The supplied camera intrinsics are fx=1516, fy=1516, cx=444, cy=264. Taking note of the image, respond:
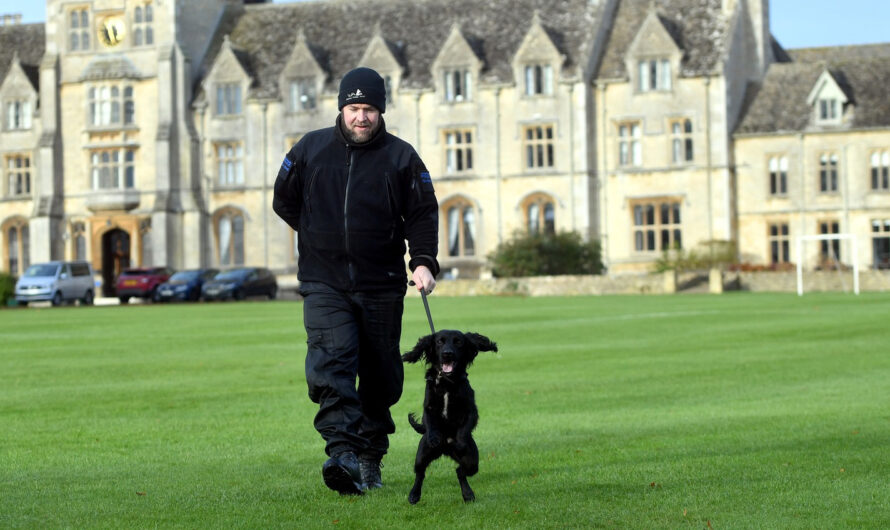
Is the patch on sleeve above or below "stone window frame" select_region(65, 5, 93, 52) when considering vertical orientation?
below

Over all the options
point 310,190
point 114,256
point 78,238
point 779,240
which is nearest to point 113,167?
point 78,238

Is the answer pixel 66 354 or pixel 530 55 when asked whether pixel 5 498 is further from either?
pixel 530 55

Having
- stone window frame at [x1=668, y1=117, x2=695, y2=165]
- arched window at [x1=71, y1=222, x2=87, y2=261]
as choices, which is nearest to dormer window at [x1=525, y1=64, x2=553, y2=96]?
stone window frame at [x1=668, y1=117, x2=695, y2=165]

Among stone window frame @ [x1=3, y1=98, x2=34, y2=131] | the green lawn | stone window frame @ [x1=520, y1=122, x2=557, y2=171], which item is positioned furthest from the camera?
stone window frame @ [x1=3, y1=98, x2=34, y2=131]

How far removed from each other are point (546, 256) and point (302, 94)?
1680 cm

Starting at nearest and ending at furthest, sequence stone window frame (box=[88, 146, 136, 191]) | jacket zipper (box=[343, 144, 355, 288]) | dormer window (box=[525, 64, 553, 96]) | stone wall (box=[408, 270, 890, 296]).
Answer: jacket zipper (box=[343, 144, 355, 288]) < stone wall (box=[408, 270, 890, 296]) < dormer window (box=[525, 64, 553, 96]) < stone window frame (box=[88, 146, 136, 191])

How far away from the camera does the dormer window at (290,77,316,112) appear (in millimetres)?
68375

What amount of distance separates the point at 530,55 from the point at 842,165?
13.9 meters

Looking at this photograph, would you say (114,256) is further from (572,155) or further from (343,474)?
(343,474)

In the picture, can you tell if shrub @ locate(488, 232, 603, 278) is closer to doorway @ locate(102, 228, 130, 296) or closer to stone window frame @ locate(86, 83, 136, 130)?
stone window frame @ locate(86, 83, 136, 130)

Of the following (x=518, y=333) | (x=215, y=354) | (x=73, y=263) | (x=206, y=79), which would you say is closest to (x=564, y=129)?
(x=206, y=79)

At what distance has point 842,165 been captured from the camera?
62.9 metres

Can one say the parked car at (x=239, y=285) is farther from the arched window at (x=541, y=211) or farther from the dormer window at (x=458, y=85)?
the arched window at (x=541, y=211)

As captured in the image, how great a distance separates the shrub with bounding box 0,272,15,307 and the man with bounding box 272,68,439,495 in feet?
159
